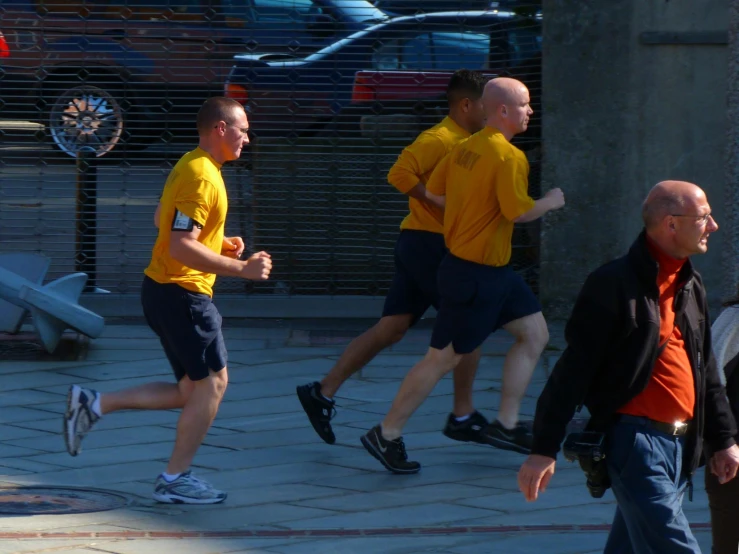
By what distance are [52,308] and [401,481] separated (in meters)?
3.14

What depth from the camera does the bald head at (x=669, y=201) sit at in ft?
13.4

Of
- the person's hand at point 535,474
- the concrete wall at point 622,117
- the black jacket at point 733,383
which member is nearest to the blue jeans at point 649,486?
the person's hand at point 535,474

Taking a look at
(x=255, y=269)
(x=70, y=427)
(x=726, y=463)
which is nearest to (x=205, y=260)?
(x=255, y=269)

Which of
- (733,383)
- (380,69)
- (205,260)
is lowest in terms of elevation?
(733,383)

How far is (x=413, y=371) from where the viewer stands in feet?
21.2

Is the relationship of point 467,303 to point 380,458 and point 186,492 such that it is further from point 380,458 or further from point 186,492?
point 186,492

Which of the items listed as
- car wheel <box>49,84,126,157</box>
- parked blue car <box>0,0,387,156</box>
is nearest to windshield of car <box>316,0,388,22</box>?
parked blue car <box>0,0,387,156</box>

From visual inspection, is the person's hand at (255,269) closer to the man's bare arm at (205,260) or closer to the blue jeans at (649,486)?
the man's bare arm at (205,260)

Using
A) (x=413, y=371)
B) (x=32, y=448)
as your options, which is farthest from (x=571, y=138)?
(x=32, y=448)

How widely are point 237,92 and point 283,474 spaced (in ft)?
14.6

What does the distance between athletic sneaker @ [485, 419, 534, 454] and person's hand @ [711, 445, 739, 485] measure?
2.43 m

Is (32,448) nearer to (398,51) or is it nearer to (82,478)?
(82,478)

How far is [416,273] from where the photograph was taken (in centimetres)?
693

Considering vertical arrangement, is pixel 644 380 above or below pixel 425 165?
below
